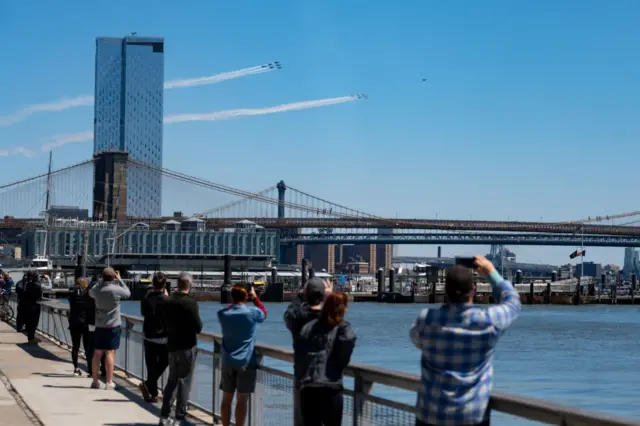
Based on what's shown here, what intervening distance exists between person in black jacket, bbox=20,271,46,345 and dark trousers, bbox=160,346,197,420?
11877mm

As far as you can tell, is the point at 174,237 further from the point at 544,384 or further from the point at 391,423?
the point at 391,423

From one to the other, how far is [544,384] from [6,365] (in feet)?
58.2

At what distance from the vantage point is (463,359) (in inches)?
260

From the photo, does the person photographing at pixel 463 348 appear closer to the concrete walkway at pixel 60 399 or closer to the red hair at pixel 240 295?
the red hair at pixel 240 295

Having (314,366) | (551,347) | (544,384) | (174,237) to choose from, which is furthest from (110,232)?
(314,366)

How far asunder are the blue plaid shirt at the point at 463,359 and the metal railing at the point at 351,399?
1.10ft

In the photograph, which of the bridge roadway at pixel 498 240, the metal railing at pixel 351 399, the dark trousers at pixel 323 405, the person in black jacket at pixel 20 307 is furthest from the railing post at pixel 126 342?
the bridge roadway at pixel 498 240

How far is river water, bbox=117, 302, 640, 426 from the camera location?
29297 mm

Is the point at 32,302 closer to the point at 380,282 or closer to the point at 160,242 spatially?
the point at 380,282

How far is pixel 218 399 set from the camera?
12383 millimetres

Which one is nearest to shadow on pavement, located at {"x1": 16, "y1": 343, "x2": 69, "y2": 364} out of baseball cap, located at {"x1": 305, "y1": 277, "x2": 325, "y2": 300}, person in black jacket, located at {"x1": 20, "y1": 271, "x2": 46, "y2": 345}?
person in black jacket, located at {"x1": 20, "y1": 271, "x2": 46, "y2": 345}

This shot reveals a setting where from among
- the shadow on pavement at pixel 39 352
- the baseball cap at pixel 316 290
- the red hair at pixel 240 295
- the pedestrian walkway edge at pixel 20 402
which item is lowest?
the pedestrian walkway edge at pixel 20 402

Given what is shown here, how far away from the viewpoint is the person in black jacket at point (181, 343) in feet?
39.3

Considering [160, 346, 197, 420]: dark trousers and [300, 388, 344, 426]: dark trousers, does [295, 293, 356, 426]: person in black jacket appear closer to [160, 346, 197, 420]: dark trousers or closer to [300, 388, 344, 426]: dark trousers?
[300, 388, 344, 426]: dark trousers
